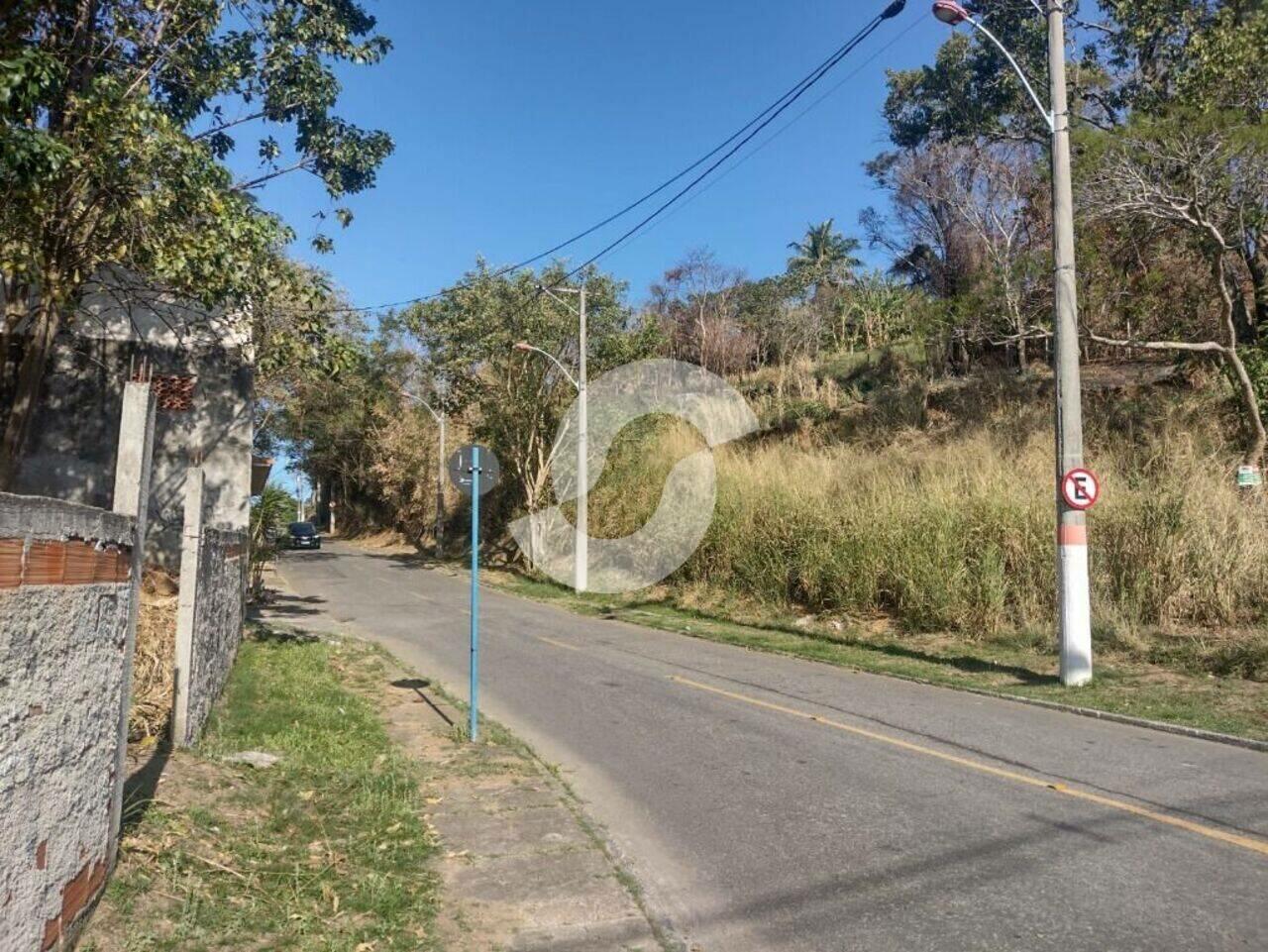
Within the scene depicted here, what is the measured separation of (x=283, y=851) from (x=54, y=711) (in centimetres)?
216

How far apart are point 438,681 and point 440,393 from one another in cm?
2667

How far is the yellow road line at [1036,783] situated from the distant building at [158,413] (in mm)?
8348

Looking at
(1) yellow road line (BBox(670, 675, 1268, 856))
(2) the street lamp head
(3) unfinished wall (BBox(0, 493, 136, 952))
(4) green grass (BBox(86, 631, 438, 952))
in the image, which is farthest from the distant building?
(2) the street lamp head

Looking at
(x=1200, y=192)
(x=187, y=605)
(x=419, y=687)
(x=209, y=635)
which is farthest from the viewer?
(x=1200, y=192)

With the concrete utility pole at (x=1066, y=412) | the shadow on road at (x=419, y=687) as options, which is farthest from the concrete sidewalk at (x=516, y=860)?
the concrete utility pole at (x=1066, y=412)

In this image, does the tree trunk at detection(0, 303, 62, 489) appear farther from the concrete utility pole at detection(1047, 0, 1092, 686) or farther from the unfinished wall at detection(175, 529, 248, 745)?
the concrete utility pole at detection(1047, 0, 1092, 686)

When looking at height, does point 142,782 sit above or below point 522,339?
below

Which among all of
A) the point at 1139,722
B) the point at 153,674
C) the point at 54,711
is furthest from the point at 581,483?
the point at 54,711

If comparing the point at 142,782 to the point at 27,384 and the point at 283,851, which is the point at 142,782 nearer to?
the point at 283,851

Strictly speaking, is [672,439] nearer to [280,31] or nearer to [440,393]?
[440,393]

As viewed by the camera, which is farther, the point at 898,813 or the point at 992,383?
the point at 992,383

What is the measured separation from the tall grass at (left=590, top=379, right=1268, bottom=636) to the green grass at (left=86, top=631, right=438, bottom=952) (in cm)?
1131

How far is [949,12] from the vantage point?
11.8 meters

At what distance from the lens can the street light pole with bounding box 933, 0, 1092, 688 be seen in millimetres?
11242
